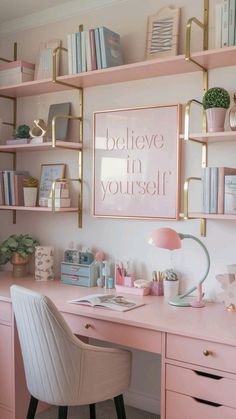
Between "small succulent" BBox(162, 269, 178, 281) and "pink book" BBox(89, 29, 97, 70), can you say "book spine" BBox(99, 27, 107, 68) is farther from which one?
"small succulent" BBox(162, 269, 178, 281)

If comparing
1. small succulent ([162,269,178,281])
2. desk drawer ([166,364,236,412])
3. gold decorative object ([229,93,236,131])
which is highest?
gold decorative object ([229,93,236,131])

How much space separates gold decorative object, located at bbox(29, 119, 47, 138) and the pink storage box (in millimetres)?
323

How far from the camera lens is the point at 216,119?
7.34ft

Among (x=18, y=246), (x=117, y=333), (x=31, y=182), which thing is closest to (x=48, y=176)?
(x=31, y=182)

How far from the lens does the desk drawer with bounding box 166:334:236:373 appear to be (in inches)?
70.9

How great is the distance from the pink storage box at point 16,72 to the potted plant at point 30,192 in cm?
65

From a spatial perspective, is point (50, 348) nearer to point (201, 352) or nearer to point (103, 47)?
point (201, 352)

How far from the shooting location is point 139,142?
2.66 m

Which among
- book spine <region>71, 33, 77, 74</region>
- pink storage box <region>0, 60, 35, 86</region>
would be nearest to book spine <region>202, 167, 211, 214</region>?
book spine <region>71, 33, 77, 74</region>

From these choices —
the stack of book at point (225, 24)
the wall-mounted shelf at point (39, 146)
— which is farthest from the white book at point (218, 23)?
the wall-mounted shelf at point (39, 146)

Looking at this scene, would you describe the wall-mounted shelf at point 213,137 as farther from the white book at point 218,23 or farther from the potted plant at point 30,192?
the potted plant at point 30,192

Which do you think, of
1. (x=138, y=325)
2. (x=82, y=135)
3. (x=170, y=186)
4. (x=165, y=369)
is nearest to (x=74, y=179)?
(x=82, y=135)

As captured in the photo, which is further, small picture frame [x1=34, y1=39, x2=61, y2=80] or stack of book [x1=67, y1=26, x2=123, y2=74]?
small picture frame [x1=34, y1=39, x2=61, y2=80]

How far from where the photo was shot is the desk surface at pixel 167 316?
188cm
